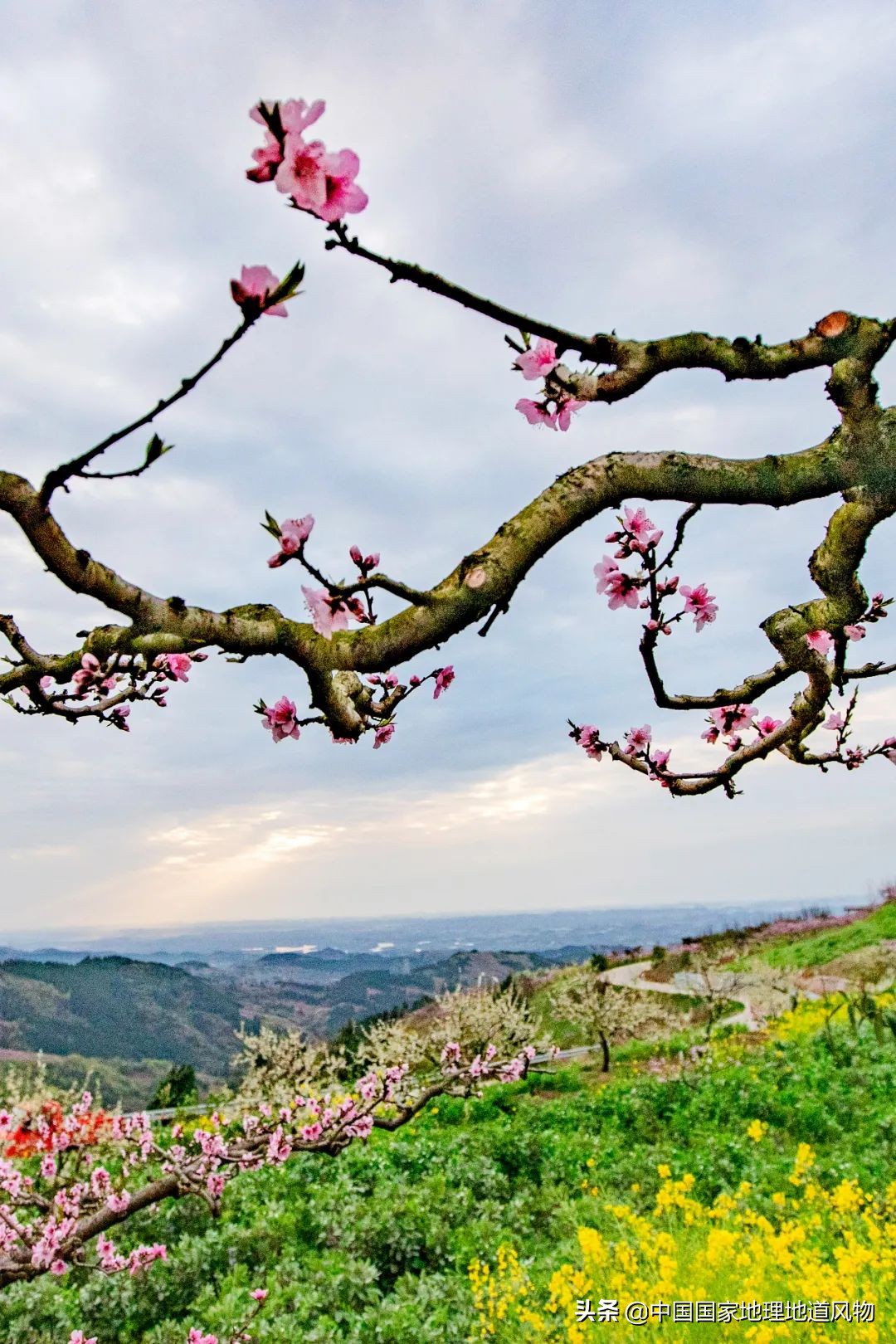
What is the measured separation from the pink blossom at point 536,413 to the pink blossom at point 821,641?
144cm

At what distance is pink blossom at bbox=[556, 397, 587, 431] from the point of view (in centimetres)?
239

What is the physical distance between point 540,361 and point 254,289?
38.5 inches

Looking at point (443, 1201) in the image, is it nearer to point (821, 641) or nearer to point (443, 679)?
point (443, 679)

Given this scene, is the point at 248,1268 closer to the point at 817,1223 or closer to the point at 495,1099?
the point at 817,1223

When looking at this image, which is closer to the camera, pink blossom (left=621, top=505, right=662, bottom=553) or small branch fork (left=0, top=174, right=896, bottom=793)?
small branch fork (left=0, top=174, right=896, bottom=793)

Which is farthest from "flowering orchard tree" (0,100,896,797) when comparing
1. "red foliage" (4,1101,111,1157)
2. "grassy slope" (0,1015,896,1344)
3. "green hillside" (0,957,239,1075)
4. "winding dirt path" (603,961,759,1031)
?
"green hillside" (0,957,239,1075)

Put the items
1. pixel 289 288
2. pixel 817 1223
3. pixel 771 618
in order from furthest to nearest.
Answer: pixel 817 1223
pixel 771 618
pixel 289 288

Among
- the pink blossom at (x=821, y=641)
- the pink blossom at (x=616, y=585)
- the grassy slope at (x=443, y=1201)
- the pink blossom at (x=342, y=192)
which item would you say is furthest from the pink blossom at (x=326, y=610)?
the grassy slope at (x=443, y=1201)

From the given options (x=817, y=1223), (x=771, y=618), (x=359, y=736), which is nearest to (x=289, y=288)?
(x=359, y=736)

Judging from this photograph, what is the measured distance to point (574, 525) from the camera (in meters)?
2.29

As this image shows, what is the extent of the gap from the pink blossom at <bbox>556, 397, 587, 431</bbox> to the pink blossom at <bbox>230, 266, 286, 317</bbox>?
3.38 ft

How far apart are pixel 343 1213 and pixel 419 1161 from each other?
1558 mm

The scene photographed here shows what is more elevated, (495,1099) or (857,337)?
(857,337)

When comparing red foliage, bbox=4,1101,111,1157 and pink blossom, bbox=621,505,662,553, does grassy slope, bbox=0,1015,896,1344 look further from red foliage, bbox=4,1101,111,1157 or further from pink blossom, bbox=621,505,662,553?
pink blossom, bbox=621,505,662,553
